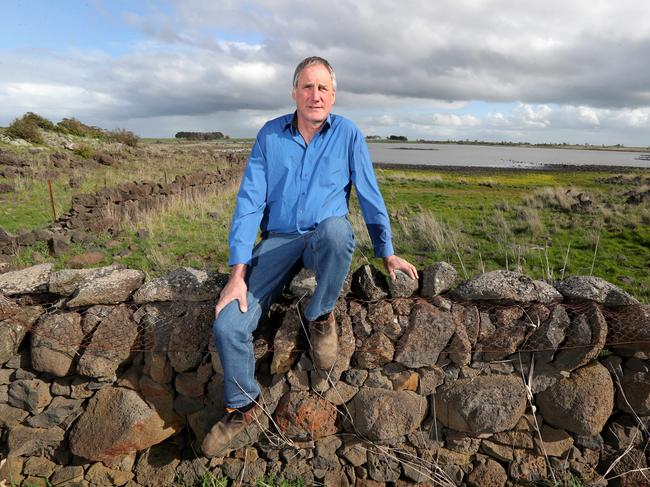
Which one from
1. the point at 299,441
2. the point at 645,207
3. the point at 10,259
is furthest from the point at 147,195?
the point at 645,207

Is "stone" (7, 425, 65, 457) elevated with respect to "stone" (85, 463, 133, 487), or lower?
elevated

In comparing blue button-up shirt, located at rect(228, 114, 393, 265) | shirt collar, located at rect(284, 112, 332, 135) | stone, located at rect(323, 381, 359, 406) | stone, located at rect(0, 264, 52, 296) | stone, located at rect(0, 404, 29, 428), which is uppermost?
shirt collar, located at rect(284, 112, 332, 135)

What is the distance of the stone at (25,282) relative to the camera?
3393 mm

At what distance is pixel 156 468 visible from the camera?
3.36 metres

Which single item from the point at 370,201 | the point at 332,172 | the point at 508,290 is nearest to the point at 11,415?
the point at 332,172

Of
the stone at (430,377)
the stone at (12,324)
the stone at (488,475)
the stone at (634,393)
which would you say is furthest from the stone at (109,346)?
the stone at (634,393)

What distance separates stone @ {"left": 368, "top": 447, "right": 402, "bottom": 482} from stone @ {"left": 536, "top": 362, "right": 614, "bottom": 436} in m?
1.25

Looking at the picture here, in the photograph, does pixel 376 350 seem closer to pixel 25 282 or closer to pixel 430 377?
pixel 430 377

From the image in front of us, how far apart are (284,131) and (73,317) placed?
6.90ft

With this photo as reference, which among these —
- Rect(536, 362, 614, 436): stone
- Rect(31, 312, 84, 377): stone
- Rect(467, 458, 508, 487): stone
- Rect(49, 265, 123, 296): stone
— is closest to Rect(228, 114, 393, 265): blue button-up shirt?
Rect(49, 265, 123, 296): stone

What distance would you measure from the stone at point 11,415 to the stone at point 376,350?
261 centimetres

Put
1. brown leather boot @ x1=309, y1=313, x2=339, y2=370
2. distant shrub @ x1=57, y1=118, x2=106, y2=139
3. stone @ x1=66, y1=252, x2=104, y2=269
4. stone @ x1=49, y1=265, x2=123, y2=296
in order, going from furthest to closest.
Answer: distant shrub @ x1=57, y1=118, x2=106, y2=139
stone @ x1=66, y1=252, x2=104, y2=269
stone @ x1=49, y1=265, x2=123, y2=296
brown leather boot @ x1=309, y1=313, x2=339, y2=370

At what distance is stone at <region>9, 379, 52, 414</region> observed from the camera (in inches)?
129

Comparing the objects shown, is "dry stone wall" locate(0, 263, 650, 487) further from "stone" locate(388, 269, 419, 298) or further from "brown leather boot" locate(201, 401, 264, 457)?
"brown leather boot" locate(201, 401, 264, 457)
